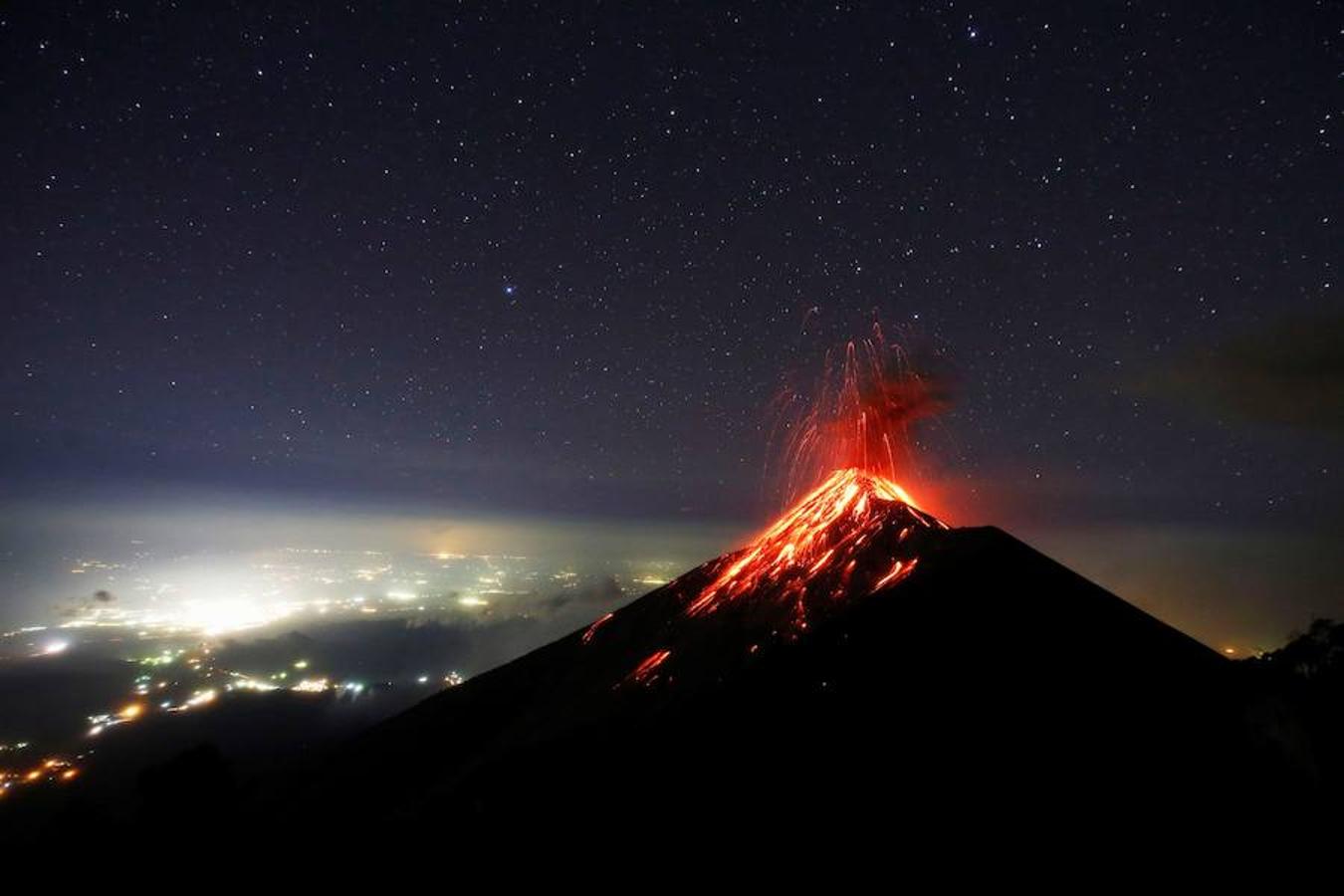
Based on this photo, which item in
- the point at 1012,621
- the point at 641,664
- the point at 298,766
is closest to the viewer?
the point at 1012,621

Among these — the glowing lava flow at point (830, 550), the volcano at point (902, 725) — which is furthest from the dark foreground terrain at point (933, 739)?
the glowing lava flow at point (830, 550)

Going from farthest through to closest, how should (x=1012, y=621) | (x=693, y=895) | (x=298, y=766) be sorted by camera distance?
(x=298, y=766) < (x=1012, y=621) < (x=693, y=895)

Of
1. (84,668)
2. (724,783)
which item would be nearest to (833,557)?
(724,783)

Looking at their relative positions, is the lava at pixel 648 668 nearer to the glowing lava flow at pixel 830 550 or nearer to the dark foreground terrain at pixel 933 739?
the dark foreground terrain at pixel 933 739

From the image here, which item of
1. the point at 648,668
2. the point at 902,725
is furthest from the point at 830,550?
the point at 902,725

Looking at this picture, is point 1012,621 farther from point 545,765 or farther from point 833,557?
point 545,765

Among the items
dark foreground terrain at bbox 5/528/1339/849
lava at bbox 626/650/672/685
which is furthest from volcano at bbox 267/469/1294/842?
lava at bbox 626/650/672/685
